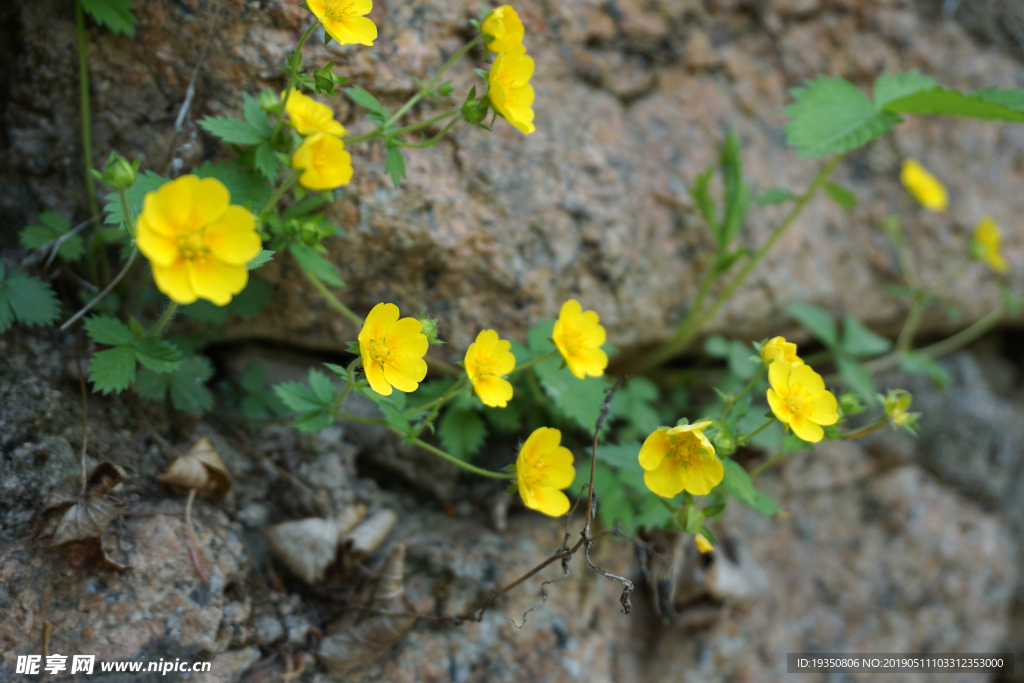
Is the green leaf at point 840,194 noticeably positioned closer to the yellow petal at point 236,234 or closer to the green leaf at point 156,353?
the yellow petal at point 236,234

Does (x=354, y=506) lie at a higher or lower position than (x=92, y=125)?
lower

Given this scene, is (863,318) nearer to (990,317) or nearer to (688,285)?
(990,317)

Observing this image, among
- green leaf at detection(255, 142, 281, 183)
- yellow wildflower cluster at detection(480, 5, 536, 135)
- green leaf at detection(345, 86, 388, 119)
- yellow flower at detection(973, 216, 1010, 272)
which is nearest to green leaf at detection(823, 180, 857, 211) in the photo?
yellow flower at detection(973, 216, 1010, 272)

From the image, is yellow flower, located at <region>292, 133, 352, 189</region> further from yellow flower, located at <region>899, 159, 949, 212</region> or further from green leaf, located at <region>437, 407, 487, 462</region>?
yellow flower, located at <region>899, 159, 949, 212</region>

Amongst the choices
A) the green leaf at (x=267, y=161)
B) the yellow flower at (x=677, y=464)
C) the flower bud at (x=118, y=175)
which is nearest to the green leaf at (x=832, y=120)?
the yellow flower at (x=677, y=464)

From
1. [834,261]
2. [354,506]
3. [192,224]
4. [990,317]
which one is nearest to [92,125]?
[192,224]

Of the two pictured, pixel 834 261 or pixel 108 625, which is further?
pixel 834 261

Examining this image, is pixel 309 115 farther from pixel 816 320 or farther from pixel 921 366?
pixel 921 366

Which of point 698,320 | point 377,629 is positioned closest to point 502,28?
point 698,320
